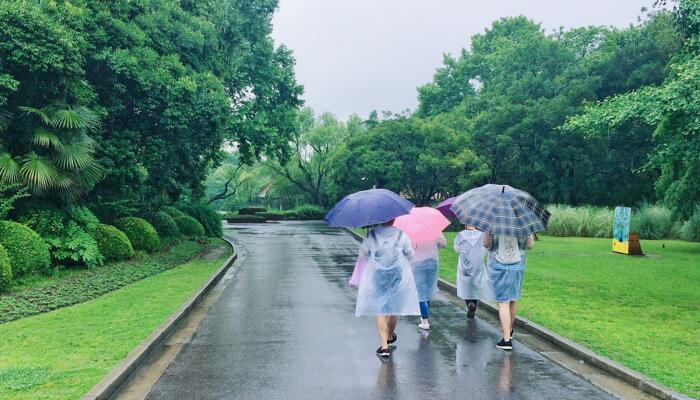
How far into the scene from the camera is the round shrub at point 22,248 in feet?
38.1

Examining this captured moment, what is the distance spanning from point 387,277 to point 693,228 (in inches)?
949

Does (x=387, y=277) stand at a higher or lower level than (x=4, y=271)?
higher

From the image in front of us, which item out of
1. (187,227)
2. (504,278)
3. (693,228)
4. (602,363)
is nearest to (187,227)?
(187,227)

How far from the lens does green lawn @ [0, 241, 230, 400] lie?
5.66 m

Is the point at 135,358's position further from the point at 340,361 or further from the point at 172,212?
the point at 172,212

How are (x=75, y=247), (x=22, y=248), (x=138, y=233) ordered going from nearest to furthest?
(x=22, y=248) → (x=75, y=247) → (x=138, y=233)

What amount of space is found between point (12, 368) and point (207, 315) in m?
3.79

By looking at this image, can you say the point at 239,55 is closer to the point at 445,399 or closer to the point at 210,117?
the point at 210,117

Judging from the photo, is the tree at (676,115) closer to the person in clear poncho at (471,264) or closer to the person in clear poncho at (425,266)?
the person in clear poncho at (471,264)

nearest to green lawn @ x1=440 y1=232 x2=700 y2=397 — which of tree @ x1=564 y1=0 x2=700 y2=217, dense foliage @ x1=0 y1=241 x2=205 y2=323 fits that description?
tree @ x1=564 y1=0 x2=700 y2=217

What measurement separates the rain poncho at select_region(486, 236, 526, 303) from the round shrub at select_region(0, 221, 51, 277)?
9.66 m

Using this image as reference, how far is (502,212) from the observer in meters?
6.93

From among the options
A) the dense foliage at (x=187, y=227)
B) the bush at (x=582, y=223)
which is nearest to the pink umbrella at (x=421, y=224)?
the dense foliage at (x=187, y=227)

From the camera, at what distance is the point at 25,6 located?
1281cm
